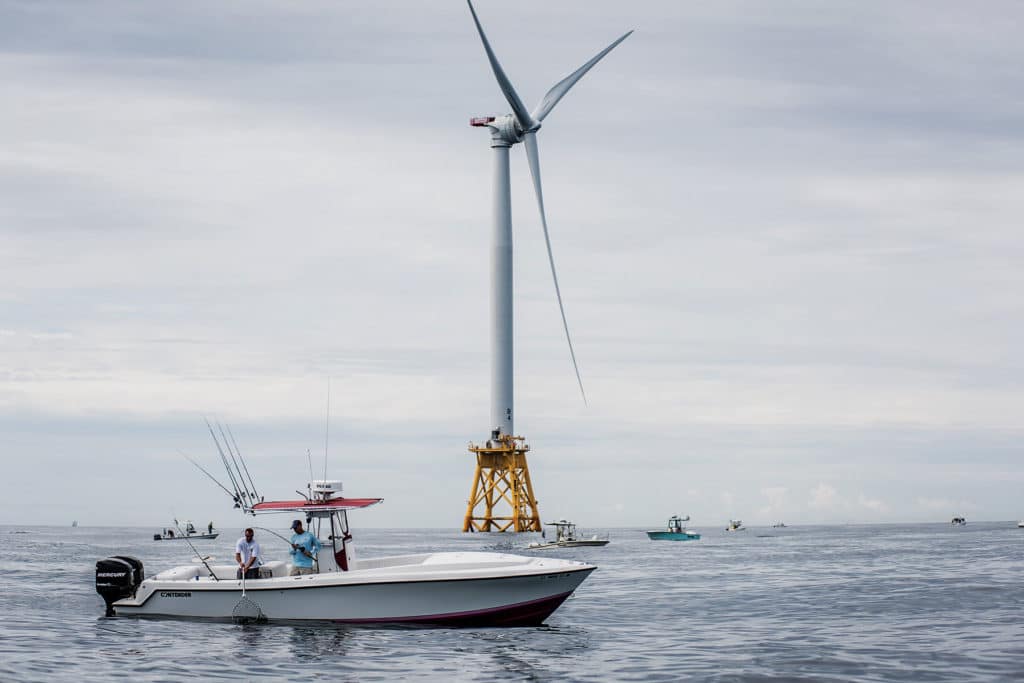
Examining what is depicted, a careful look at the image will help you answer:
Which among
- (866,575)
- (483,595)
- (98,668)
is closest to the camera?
(98,668)

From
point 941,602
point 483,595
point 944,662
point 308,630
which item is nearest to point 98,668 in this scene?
point 308,630

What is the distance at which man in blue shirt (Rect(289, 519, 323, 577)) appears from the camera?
32844 mm

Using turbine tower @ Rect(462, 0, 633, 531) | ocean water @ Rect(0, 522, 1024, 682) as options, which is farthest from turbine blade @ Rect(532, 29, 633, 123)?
ocean water @ Rect(0, 522, 1024, 682)

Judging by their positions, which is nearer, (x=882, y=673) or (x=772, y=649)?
(x=882, y=673)

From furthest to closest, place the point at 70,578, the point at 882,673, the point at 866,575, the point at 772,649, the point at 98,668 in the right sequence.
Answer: the point at 70,578 < the point at 866,575 < the point at 772,649 < the point at 98,668 < the point at 882,673

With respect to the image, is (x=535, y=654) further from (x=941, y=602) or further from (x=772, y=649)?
(x=941, y=602)

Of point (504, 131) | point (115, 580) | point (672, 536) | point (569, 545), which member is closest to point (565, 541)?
point (569, 545)

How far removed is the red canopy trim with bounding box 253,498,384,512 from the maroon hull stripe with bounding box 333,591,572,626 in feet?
10.4

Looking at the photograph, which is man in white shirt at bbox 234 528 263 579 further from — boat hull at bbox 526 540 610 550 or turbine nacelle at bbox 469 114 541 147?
turbine nacelle at bbox 469 114 541 147

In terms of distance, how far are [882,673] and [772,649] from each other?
4134 mm

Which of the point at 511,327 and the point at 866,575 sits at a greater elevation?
the point at 511,327

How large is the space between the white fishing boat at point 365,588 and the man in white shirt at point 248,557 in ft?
0.77

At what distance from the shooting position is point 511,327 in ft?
350

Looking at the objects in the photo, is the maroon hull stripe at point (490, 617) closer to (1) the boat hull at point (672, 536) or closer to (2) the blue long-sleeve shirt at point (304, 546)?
(2) the blue long-sleeve shirt at point (304, 546)
